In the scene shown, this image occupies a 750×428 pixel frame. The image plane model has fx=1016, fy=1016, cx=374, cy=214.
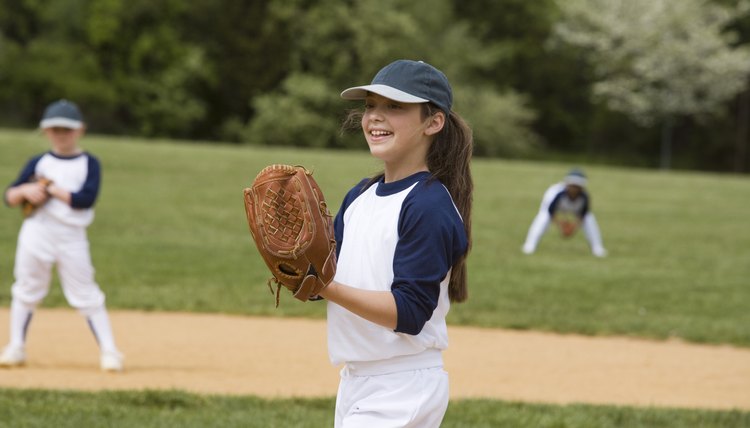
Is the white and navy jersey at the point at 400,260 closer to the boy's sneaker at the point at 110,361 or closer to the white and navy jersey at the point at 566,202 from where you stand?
the boy's sneaker at the point at 110,361

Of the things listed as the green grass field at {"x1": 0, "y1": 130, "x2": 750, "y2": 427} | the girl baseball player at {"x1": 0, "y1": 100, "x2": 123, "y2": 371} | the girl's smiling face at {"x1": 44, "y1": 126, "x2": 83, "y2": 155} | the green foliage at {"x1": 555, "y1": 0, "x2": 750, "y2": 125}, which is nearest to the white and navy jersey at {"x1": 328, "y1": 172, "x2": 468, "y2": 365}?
the green grass field at {"x1": 0, "y1": 130, "x2": 750, "y2": 427}

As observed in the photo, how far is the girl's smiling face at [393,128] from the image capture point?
3049 millimetres

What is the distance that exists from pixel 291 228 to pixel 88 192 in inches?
163

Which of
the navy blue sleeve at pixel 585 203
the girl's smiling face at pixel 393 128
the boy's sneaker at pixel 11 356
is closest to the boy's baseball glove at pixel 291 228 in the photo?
the girl's smiling face at pixel 393 128

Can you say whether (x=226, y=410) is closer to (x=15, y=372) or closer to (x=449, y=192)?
(x=15, y=372)

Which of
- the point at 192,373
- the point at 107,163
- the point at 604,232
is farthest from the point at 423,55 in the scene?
the point at 192,373

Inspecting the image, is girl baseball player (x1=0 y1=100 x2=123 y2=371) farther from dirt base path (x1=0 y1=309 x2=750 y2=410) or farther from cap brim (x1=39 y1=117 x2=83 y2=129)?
dirt base path (x1=0 y1=309 x2=750 y2=410)

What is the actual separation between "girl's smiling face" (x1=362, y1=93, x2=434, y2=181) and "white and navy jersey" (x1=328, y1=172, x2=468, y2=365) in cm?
9

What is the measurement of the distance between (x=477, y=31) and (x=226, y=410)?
47527 millimetres

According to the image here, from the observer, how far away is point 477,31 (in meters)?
51.8

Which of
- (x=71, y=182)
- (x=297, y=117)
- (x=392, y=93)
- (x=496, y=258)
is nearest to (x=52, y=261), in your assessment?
(x=71, y=182)

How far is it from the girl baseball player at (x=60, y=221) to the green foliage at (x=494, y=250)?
118 inches

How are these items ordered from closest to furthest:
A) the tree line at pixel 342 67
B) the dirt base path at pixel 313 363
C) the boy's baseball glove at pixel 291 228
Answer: the boy's baseball glove at pixel 291 228, the dirt base path at pixel 313 363, the tree line at pixel 342 67

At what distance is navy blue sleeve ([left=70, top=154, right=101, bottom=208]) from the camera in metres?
6.57
